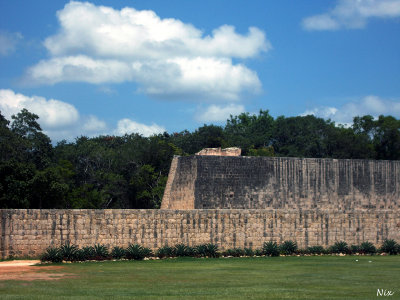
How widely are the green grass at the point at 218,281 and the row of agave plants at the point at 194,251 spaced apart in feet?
2.95

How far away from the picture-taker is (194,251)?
24.0m

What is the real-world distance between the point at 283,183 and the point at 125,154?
2803cm

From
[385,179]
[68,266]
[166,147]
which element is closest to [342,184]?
[385,179]

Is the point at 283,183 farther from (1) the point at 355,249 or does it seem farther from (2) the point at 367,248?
(2) the point at 367,248

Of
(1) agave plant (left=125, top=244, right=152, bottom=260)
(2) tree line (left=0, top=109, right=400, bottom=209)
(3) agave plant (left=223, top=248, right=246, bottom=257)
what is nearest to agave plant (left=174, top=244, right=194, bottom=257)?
(1) agave plant (left=125, top=244, right=152, bottom=260)

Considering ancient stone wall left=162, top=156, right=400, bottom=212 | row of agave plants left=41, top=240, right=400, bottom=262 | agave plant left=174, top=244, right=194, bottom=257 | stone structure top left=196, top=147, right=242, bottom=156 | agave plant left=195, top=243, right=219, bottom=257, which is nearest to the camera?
row of agave plants left=41, top=240, right=400, bottom=262

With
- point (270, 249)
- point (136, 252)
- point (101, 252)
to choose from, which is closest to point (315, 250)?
point (270, 249)

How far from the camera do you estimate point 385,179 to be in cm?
3328

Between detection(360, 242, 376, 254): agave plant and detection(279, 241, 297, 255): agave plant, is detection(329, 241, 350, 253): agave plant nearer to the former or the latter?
detection(360, 242, 376, 254): agave plant

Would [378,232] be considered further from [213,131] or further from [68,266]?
[213,131]

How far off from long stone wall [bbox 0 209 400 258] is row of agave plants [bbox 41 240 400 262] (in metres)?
0.29

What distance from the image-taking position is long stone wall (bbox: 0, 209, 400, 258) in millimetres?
22375

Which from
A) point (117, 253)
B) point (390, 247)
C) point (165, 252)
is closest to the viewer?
point (117, 253)

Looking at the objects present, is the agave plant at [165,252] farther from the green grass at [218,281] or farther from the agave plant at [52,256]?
the agave plant at [52,256]
